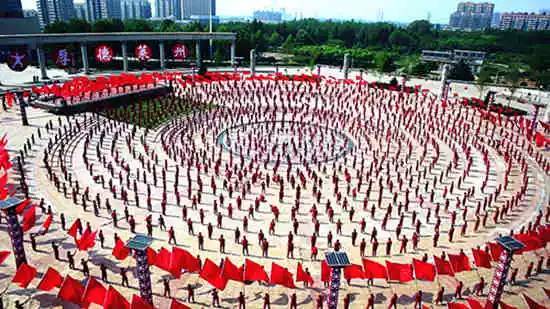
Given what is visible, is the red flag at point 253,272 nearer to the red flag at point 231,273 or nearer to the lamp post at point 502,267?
the red flag at point 231,273

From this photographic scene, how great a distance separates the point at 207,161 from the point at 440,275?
17612 mm

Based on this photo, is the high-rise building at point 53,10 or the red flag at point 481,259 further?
the high-rise building at point 53,10

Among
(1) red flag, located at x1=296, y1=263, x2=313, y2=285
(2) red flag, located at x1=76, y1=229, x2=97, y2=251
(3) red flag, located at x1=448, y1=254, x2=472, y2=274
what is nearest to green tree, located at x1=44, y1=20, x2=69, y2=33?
Answer: (2) red flag, located at x1=76, y1=229, x2=97, y2=251

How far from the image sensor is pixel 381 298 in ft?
51.4

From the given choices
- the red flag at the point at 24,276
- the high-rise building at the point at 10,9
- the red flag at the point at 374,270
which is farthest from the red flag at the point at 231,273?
the high-rise building at the point at 10,9

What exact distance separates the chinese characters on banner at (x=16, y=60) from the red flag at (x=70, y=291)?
140ft

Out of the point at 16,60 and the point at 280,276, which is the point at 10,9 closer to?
the point at 16,60

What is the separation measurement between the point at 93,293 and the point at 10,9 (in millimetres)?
78792

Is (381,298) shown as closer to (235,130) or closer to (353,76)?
(235,130)

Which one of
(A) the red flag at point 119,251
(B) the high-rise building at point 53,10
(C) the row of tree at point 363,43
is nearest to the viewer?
(A) the red flag at point 119,251

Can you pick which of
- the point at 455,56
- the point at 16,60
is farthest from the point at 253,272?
the point at 455,56

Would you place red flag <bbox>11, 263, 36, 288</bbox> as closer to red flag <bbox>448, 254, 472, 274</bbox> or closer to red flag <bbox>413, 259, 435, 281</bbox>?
red flag <bbox>413, 259, 435, 281</bbox>

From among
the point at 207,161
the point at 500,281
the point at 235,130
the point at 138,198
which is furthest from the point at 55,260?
the point at 235,130

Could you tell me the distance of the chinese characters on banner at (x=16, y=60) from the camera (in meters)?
46.1
